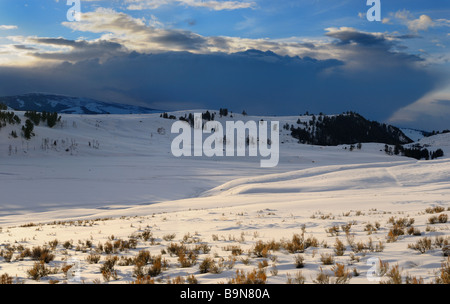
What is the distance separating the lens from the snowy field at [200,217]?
6246 mm

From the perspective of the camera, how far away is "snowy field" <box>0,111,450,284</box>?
20.5ft

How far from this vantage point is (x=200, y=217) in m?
14.5

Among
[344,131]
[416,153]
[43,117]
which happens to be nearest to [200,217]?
[43,117]

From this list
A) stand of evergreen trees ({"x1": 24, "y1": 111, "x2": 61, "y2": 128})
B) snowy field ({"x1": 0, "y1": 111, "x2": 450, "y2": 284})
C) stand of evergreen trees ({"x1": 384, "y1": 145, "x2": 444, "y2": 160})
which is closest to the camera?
snowy field ({"x1": 0, "y1": 111, "x2": 450, "y2": 284})

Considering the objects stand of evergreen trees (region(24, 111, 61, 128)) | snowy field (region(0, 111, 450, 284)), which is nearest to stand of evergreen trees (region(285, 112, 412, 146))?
snowy field (region(0, 111, 450, 284))

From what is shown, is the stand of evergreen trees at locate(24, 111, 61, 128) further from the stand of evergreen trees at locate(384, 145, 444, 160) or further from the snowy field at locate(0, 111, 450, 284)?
the stand of evergreen trees at locate(384, 145, 444, 160)

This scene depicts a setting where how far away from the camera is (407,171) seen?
96.3 feet

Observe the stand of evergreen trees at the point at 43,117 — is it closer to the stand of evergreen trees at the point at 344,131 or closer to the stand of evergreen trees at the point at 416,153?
the stand of evergreen trees at the point at 344,131

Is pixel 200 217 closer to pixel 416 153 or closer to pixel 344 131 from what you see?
pixel 416 153

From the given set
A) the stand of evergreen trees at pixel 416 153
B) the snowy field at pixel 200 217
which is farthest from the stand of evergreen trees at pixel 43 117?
the stand of evergreen trees at pixel 416 153

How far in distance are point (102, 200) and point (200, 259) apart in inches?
766
